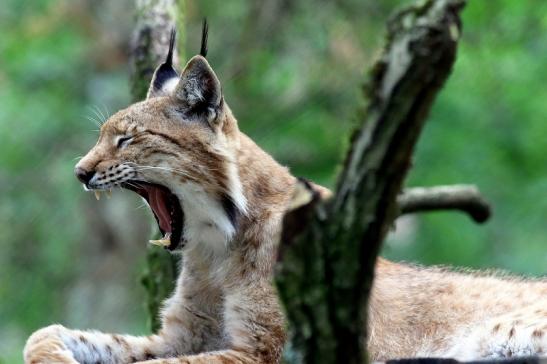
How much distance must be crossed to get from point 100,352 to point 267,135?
538 cm

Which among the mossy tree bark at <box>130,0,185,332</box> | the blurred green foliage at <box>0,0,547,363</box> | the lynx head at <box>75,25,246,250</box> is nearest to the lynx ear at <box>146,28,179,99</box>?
the lynx head at <box>75,25,246,250</box>

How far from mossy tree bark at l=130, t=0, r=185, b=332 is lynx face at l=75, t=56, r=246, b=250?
3.62 feet

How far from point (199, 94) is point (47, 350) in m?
1.51

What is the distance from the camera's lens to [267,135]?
11.0 metres

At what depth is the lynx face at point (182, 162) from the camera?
5758mm

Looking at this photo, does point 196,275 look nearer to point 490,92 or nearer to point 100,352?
point 100,352

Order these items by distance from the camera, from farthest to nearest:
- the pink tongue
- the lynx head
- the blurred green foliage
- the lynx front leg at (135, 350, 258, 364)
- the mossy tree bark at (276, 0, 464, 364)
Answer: the blurred green foliage → the pink tongue → the lynx head → the lynx front leg at (135, 350, 258, 364) → the mossy tree bark at (276, 0, 464, 364)

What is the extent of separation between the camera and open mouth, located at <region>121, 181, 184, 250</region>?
19.1 feet

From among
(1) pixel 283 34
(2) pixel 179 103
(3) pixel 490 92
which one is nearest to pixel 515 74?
(3) pixel 490 92

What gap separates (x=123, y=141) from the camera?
5.90m

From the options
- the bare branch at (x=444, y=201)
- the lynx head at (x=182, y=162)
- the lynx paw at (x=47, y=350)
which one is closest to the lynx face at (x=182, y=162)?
the lynx head at (x=182, y=162)

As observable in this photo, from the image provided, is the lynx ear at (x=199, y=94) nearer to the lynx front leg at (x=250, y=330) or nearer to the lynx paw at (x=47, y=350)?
the lynx front leg at (x=250, y=330)

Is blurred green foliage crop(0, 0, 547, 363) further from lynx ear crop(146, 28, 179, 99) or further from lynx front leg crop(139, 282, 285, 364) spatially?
lynx front leg crop(139, 282, 285, 364)

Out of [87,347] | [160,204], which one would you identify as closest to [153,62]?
[160,204]
